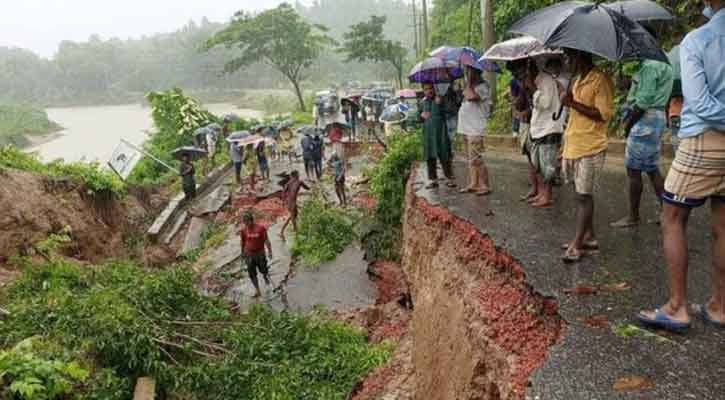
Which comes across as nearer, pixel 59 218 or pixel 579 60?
pixel 579 60

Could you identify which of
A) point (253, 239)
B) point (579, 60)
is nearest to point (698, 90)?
point (579, 60)

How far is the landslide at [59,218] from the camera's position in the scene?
9.03 meters

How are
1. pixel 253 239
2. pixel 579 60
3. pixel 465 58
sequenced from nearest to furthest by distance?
pixel 579 60 → pixel 465 58 → pixel 253 239

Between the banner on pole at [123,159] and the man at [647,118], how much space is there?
572 inches

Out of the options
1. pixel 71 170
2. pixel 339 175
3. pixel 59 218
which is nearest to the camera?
pixel 59 218

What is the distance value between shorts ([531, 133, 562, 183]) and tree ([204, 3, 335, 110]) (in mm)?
32037

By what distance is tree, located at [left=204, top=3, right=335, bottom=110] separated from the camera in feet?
116

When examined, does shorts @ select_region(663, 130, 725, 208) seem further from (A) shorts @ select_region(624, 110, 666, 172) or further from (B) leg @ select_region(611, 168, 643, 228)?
(B) leg @ select_region(611, 168, 643, 228)

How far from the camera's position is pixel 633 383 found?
252 centimetres

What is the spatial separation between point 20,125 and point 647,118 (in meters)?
54.9

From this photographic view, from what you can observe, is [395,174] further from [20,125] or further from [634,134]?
[20,125]

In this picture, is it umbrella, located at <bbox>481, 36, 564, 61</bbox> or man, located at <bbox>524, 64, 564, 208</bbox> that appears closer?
man, located at <bbox>524, 64, 564, 208</bbox>

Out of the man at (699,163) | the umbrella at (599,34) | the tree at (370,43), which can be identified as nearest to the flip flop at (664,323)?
the man at (699,163)

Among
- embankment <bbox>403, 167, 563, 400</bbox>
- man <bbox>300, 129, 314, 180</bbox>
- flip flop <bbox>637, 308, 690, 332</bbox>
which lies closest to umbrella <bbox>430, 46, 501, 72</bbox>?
embankment <bbox>403, 167, 563, 400</bbox>
